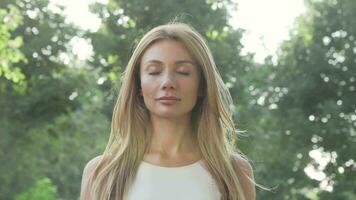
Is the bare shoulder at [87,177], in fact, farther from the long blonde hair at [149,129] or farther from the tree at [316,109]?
the tree at [316,109]

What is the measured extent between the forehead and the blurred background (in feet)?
48.6

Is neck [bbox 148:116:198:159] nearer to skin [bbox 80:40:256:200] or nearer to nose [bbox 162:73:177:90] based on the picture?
skin [bbox 80:40:256:200]

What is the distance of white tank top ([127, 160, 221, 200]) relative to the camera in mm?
2619

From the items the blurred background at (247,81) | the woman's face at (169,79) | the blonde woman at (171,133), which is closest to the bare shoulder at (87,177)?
the blonde woman at (171,133)

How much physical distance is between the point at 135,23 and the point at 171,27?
15633mm

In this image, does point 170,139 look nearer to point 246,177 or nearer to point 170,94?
point 170,94

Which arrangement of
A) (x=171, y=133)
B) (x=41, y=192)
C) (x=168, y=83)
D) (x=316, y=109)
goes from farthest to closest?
Answer: (x=41, y=192) → (x=316, y=109) → (x=171, y=133) → (x=168, y=83)

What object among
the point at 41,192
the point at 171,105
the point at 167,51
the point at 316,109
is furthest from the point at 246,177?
the point at 41,192

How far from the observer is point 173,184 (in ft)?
8.66

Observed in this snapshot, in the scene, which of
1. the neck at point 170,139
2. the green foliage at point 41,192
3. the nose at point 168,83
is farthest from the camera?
the green foliage at point 41,192

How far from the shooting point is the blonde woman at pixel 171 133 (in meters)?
2.64

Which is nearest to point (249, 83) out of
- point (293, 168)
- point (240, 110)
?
point (240, 110)

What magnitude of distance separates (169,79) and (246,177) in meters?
0.45

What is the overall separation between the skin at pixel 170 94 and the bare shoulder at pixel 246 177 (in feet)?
0.50
